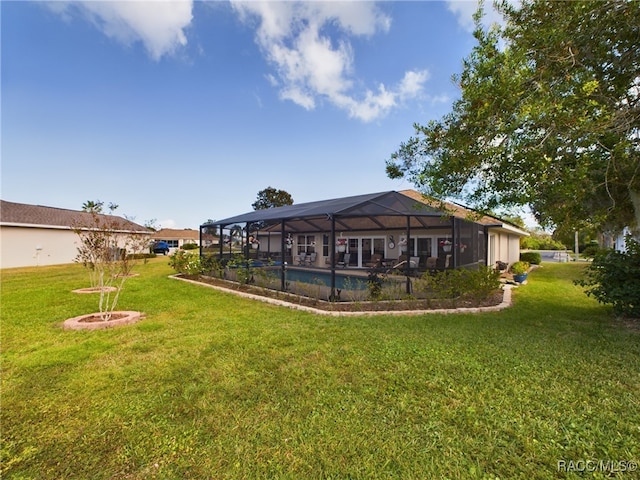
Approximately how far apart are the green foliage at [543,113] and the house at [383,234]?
3.66 m

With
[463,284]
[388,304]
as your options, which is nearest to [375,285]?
[388,304]

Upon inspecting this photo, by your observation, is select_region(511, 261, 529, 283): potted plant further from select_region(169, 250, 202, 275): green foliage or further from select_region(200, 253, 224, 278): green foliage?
select_region(169, 250, 202, 275): green foliage

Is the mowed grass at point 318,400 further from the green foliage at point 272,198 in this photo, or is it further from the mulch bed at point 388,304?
the green foliage at point 272,198

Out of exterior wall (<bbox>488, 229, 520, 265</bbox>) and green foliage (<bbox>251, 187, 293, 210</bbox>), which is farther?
green foliage (<bbox>251, 187, 293, 210</bbox>)

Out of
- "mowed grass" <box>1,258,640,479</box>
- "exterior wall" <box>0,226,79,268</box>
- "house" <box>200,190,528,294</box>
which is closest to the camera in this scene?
"mowed grass" <box>1,258,640,479</box>

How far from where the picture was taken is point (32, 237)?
19.7 metres

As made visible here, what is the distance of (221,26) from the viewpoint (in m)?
11.4

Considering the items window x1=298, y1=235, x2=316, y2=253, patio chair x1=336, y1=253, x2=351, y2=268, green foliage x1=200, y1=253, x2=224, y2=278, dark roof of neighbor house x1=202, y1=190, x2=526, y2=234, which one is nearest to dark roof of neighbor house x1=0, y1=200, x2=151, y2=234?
green foliage x1=200, y1=253, x2=224, y2=278

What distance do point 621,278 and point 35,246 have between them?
29041 mm

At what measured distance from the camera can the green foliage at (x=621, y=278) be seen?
5.96 metres

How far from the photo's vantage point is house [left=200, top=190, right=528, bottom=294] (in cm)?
958

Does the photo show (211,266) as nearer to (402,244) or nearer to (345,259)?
(345,259)

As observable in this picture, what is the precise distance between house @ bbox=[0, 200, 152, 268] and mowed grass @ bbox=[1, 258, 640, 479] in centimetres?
1585

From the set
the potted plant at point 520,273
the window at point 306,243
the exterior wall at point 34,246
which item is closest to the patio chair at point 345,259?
the window at point 306,243
